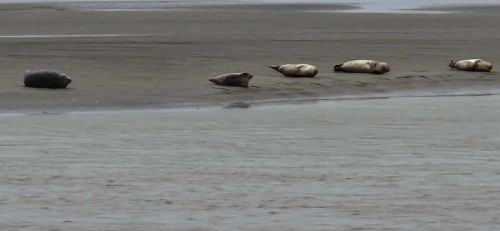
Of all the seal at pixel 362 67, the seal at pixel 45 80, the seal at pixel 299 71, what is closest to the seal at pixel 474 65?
the seal at pixel 362 67

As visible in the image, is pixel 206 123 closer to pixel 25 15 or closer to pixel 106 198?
pixel 106 198

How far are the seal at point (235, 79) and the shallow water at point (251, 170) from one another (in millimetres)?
1772

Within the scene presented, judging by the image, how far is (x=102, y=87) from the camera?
49.7ft

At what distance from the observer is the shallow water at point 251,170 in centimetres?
769

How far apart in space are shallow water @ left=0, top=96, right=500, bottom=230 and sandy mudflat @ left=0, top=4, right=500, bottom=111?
1.38 metres

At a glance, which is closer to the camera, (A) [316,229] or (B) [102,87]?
(A) [316,229]

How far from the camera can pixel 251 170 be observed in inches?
370

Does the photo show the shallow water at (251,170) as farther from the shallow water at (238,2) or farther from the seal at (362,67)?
the shallow water at (238,2)

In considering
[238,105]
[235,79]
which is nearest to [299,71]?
[235,79]

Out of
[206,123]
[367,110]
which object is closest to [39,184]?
[206,123]

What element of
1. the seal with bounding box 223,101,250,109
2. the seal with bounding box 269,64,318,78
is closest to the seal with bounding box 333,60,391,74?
the seal with bounding box 269,64,318,78

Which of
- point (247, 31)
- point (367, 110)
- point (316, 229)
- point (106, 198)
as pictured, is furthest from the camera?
point (247, 31)

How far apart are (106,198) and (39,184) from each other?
68 cm

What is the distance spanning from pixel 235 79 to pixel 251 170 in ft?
19.7
